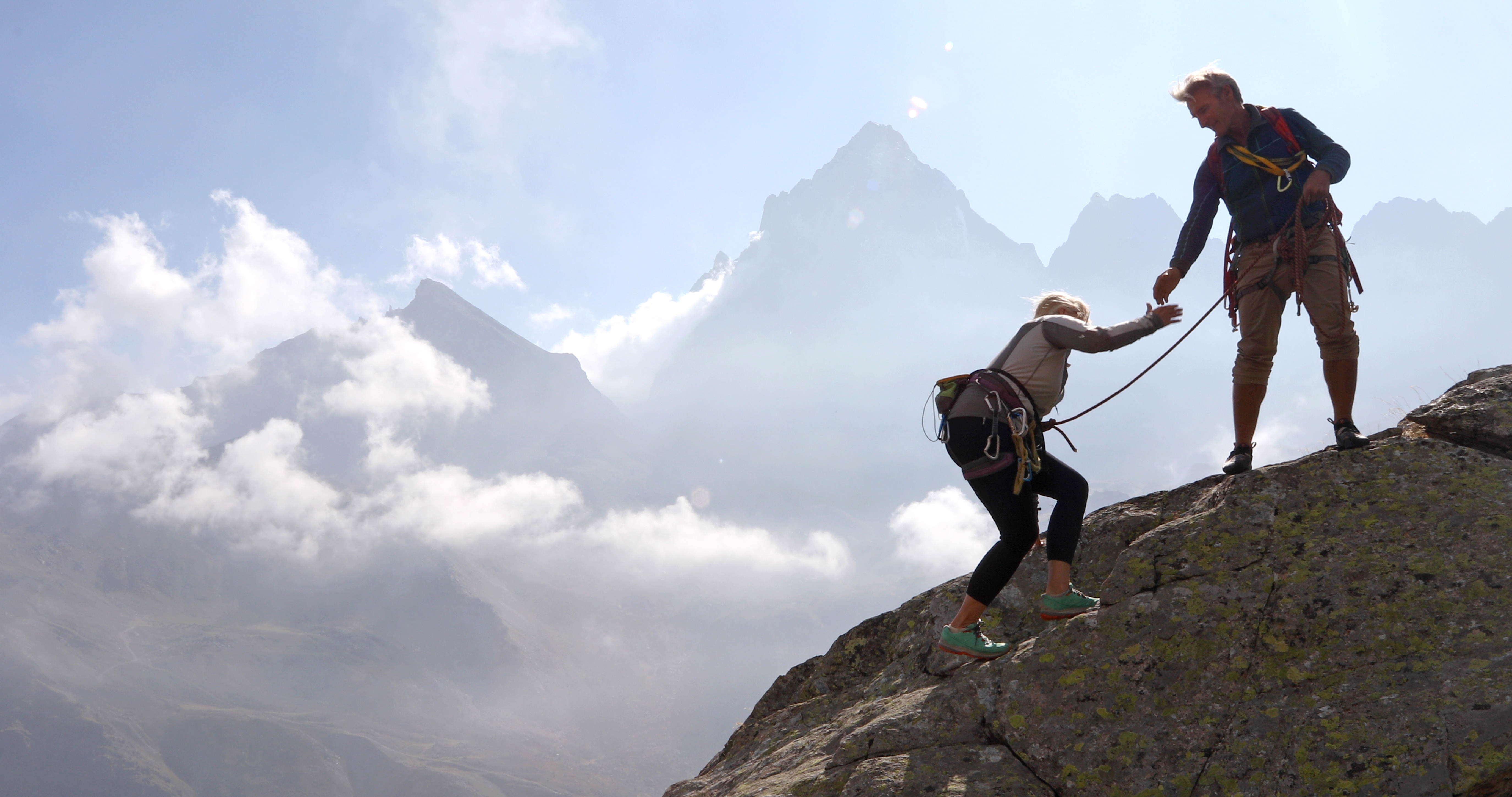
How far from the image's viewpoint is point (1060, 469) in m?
6.49

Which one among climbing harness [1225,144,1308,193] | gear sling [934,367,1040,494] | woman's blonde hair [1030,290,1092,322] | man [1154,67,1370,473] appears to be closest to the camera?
gear sling [934,367,1040,494]

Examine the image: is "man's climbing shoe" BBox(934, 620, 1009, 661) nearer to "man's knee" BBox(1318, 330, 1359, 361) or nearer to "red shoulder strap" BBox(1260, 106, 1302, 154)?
"man's knee" BBox(1318, 330, 1359, 361)

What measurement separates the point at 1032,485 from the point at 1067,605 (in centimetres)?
100

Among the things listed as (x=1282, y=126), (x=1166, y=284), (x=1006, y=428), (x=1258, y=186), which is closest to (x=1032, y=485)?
(x=1006, y=428)

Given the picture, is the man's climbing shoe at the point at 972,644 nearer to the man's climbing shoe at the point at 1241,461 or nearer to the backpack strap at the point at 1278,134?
the man's climbing shoe at the point at 1241,461

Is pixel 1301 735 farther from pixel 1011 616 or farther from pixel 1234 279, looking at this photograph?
pixel 1234 279

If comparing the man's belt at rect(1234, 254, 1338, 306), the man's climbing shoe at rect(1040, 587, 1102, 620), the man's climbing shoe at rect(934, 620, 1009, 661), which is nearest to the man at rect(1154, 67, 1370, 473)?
the man's belt at rect(1234, 254, 1338, 306)

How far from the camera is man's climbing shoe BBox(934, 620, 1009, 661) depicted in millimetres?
6277

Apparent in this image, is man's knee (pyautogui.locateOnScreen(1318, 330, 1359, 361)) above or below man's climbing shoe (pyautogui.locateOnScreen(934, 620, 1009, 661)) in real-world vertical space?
above

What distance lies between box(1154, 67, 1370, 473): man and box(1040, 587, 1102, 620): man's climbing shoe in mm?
2284

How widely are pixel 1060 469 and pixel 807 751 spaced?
318 cm

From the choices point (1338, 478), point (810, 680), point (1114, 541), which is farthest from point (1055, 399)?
point (810, 680)

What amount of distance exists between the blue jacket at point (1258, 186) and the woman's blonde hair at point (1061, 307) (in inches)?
60.9

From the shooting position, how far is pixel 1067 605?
631 centimetres
